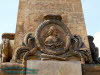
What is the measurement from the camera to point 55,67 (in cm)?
683

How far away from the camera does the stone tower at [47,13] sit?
7895 mm

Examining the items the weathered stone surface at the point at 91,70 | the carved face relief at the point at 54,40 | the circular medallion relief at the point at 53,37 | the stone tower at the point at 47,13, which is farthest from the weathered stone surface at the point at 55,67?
the stone tower at the point at 47,13

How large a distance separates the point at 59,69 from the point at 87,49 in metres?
1.27

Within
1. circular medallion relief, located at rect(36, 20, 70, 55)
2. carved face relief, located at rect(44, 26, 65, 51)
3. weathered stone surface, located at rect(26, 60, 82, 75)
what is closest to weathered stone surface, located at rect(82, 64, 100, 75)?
weathered stone surface, located at rect(26, 60, 82, 75)

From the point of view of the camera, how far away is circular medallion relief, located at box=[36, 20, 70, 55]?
7266mm

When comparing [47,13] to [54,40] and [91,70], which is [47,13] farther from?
[91,70]

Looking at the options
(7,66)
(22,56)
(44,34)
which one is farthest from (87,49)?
(7,66)

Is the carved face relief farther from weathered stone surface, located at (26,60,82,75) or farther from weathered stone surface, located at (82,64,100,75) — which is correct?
weathered stone surface, located at (82,64,100,75)

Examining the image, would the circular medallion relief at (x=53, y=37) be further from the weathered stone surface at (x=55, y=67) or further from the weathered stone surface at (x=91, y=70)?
the weathered stone surface at (x=91, y=70)

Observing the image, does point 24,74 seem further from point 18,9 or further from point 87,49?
point 18,9

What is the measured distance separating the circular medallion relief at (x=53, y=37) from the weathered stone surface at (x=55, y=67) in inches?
17.0

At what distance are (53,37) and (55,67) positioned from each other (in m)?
1.06

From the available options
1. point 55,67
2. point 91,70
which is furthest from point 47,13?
point 91,70

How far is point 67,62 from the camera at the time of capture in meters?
6.95
